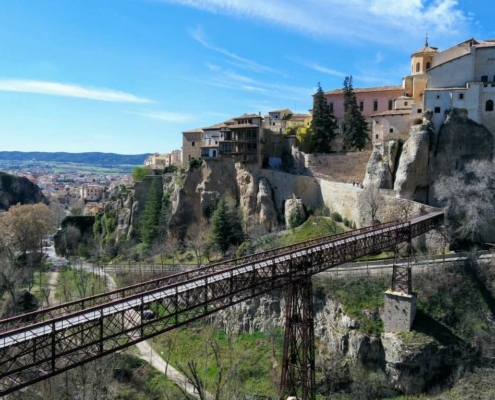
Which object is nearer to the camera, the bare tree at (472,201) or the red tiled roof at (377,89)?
the bare tree at (472,201)

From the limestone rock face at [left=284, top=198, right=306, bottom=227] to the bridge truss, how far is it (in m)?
→ 14.8

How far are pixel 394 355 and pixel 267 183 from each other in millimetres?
23730

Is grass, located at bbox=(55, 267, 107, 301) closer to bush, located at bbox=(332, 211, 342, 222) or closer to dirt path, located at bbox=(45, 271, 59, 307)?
dirt path, located at bbox=(45, 271, 59, 307)

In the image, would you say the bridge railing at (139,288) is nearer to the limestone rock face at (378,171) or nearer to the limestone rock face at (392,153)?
the limestone rock face at (378,171)

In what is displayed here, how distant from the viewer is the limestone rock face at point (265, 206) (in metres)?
46.7

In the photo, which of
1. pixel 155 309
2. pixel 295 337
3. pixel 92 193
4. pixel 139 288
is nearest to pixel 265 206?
pixel 139 288

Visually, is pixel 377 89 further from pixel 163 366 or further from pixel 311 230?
pixel 163 366

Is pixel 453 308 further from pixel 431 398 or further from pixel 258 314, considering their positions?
pixel 258 314

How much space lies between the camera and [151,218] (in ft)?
178

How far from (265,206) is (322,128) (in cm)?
1004

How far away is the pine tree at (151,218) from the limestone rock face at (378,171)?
78.3ft

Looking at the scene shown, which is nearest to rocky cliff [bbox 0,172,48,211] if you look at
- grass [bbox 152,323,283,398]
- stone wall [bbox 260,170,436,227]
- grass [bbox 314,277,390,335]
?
stone wall [bbox 260,170,436,227]

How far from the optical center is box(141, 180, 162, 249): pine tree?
53.0 meters

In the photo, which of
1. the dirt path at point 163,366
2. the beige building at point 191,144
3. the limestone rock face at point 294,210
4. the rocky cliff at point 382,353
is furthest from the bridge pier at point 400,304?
the beige building at point 191,144
